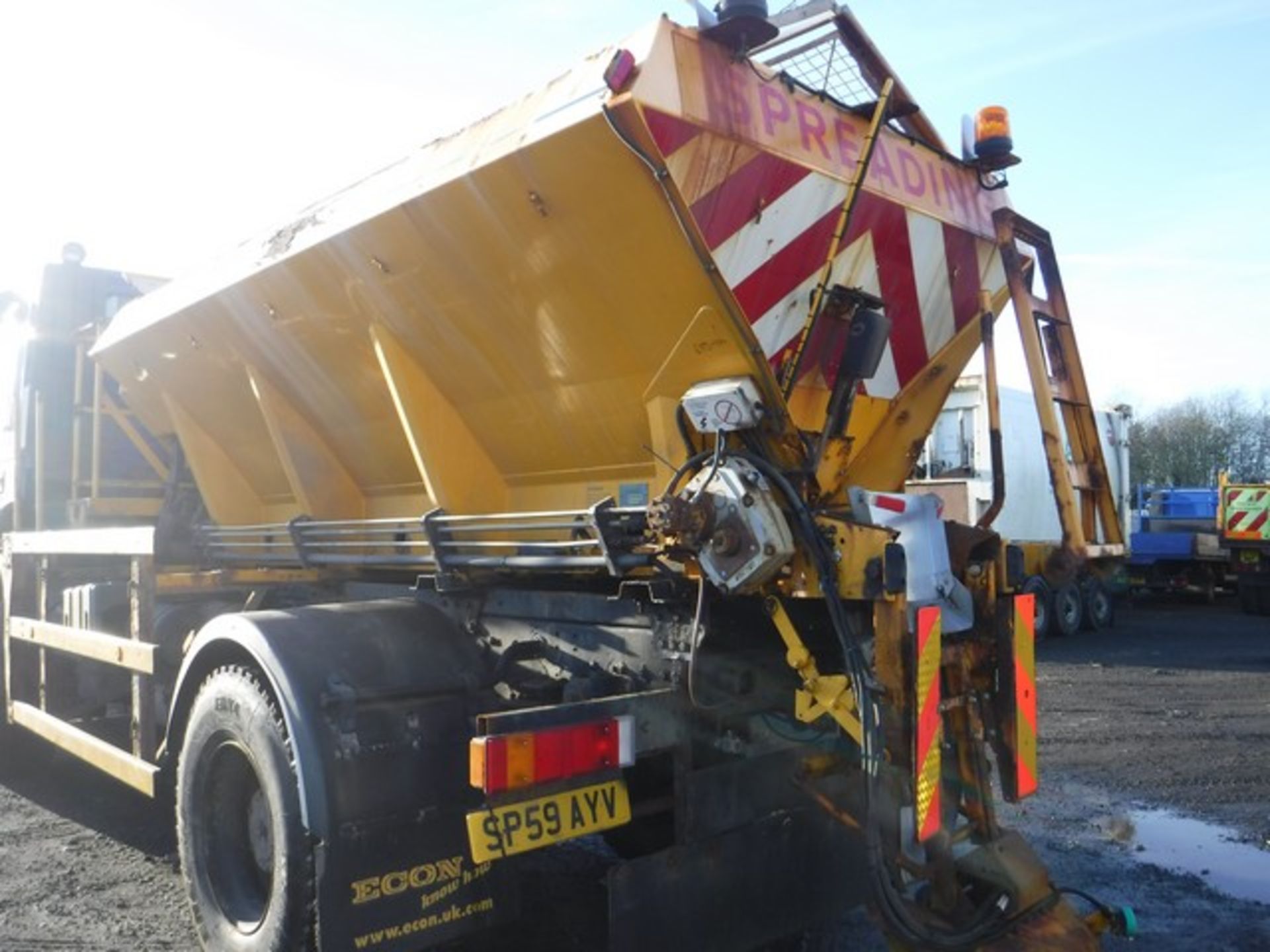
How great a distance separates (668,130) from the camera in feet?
8.87

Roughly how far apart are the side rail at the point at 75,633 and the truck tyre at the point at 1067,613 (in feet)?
41.4

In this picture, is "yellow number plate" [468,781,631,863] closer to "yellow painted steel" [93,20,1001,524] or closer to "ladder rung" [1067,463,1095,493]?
"yellow painted steel" [93,20,1001,524]

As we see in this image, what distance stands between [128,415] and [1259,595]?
17.9 metres

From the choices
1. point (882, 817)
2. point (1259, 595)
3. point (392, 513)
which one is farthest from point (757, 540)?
point (1259, 595)

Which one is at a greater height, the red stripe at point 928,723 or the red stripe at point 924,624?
the red stripe at point 924,624

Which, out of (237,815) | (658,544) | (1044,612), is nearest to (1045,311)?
(658,544)

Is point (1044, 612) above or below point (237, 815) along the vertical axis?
below

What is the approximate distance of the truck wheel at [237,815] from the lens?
3.22 meters

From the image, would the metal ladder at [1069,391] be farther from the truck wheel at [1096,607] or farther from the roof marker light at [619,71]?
the truck wheel at [1096,607]

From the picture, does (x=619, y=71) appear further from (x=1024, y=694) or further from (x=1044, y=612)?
(x=1044, y=612)

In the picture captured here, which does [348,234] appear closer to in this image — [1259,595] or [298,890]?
[298,890]

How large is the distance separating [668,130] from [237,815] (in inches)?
111

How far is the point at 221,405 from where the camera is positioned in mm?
5176

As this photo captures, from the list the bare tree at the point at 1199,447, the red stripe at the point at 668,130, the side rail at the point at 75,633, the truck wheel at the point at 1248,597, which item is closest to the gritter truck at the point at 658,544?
the red stripe at the point at 668,130
